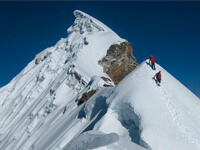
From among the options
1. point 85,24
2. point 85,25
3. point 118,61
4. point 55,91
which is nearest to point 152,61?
point 55,91

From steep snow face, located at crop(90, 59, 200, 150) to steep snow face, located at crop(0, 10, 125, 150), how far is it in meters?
3.54

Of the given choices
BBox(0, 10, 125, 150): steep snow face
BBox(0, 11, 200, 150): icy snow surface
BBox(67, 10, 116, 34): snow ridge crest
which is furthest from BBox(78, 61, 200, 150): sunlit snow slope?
BBox(67, 10, 116, 34): snow ridge crest

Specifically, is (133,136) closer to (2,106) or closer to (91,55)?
(91,55)

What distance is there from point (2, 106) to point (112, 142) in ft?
99.7

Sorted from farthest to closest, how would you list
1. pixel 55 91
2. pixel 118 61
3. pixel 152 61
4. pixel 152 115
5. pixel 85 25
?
1. pixel 85 25
2. pixel 118 61
3. pixel 55 91
4. pixel 152 61
5. pixel 152 115

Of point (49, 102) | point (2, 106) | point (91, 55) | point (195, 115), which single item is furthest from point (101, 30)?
point (195, 115)

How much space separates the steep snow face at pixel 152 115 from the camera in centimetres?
682

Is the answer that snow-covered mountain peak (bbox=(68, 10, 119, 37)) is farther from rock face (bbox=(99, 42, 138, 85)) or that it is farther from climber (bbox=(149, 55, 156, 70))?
climber (bbox=(149, 55, 156, 70))

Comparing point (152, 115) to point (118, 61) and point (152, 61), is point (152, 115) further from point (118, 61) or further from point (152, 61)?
point (118, 61)

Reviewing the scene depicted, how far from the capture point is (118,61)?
26.8 metres

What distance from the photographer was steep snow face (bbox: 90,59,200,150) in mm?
6825

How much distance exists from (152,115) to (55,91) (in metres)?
15.3

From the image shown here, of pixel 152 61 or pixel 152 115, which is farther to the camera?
pixel 152 61

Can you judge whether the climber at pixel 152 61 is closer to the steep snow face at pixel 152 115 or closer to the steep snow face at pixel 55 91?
the steep snow face at pixel 152 115
